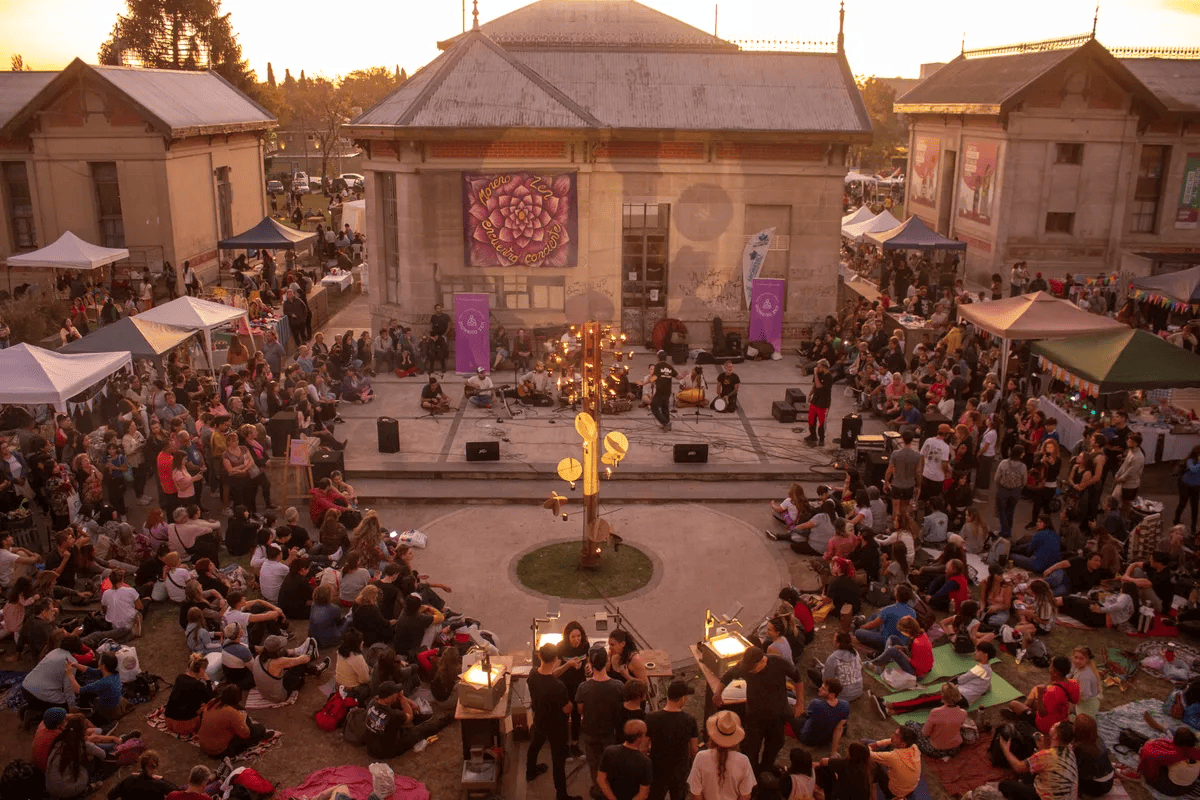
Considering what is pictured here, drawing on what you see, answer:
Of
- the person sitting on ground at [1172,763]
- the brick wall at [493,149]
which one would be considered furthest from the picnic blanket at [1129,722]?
the brick wall at [493,149]

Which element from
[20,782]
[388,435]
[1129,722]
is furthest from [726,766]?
[388,435]

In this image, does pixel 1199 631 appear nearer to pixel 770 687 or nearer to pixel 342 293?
pixel 770 687

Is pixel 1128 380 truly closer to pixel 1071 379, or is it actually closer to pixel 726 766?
pixel 1071 379

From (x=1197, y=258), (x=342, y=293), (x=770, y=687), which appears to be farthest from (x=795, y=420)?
(x=342, y=293)

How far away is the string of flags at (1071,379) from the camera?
1766 centimetres

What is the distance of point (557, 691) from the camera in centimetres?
942

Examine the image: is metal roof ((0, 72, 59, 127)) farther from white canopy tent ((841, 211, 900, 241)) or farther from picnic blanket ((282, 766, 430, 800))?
picnic blanket ((282, 766, 430, 800))

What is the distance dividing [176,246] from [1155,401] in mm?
27781

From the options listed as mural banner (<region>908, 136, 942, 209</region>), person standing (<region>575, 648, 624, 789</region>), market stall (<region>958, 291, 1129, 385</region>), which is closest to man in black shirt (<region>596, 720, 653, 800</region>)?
person standing (<region>575, 648, 624, 789</region>)

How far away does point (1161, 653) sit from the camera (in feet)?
40.4

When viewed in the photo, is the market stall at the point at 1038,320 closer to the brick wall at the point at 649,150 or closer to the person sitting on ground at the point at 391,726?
the brick wall at the point at 649,150

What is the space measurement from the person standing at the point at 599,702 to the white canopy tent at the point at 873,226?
87.3 feet

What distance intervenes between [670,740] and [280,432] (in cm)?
1151

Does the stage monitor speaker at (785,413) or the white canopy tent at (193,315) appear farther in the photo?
the stage monitor speaker at (785,413)
